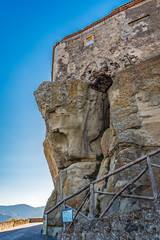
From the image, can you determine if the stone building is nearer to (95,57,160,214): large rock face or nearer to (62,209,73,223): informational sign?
(95,57,160,214): large rock face

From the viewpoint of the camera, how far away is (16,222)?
1530 centimetres

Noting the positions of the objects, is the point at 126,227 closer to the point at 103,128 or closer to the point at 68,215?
the point at 68,215

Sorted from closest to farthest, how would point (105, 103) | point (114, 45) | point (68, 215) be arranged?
point (68, 215), point (105, 103), point (114, 45)

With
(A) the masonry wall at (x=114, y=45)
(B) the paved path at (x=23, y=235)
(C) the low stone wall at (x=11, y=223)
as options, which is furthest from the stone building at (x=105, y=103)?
(C) the low stone wall at (x=11, y=223)

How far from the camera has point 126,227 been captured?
2.96 meters

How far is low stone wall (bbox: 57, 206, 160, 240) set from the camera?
8.80ft

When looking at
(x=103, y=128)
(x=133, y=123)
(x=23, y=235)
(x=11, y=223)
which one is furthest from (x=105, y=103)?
(x=11, y=223)

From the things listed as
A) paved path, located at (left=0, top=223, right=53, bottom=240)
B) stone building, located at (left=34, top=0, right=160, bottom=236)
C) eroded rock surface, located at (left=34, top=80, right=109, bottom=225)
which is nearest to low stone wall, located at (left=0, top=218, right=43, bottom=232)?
paved path, located at (left=0, top=223, right=53, bottom=240)

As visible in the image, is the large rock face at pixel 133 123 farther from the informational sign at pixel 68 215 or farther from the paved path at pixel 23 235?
the paved path at pixel 23 235

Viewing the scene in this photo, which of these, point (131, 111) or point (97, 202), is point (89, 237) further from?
point (131, 111)

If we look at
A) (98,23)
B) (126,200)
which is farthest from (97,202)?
(98,23)

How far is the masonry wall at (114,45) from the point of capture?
1035 centimetres

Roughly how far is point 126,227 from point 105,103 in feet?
20.8

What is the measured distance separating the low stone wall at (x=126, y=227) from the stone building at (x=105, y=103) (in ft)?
3.63
